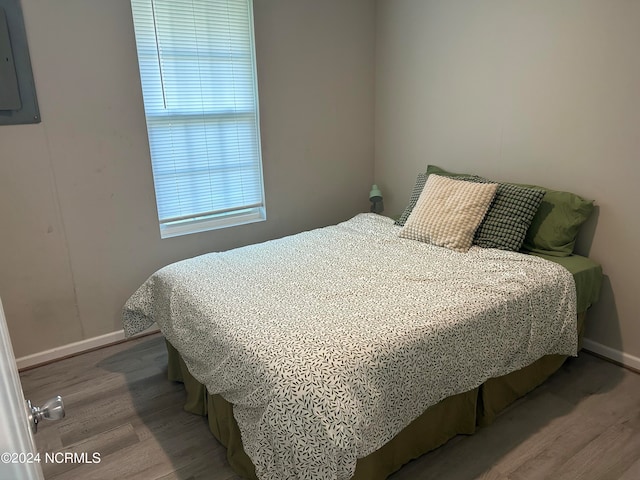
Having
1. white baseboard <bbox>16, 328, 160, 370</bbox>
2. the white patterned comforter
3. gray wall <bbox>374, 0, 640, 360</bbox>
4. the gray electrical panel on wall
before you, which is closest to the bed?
the white patterned comforter

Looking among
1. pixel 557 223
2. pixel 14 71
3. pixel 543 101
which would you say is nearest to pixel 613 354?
pixel 557 223

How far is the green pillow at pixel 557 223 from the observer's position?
243cm

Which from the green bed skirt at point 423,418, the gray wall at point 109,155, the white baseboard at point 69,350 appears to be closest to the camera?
the green bed skirt at point 423,418

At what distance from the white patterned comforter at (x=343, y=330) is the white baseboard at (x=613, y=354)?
0.47 m

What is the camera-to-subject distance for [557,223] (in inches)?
97.0

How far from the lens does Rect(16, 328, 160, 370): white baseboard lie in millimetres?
2629

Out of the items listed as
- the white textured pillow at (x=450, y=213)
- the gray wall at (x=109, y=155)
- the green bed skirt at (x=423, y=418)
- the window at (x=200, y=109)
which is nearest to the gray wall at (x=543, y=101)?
the white textured pillow at (x=450, y=213)

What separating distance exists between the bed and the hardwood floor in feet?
0.26

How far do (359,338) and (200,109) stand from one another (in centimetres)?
194

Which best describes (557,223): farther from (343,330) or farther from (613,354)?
(343,330)

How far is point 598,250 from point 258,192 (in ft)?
6.89

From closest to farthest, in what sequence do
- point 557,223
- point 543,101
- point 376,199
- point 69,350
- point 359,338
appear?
1. point 359,338
2. point 557,223
3. point 543,101
4. point 69,350
5. point 376,199

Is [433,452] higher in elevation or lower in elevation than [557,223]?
lower

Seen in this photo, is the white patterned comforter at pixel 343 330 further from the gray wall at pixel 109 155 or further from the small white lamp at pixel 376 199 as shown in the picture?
the small white lamp at pixel 376 199
